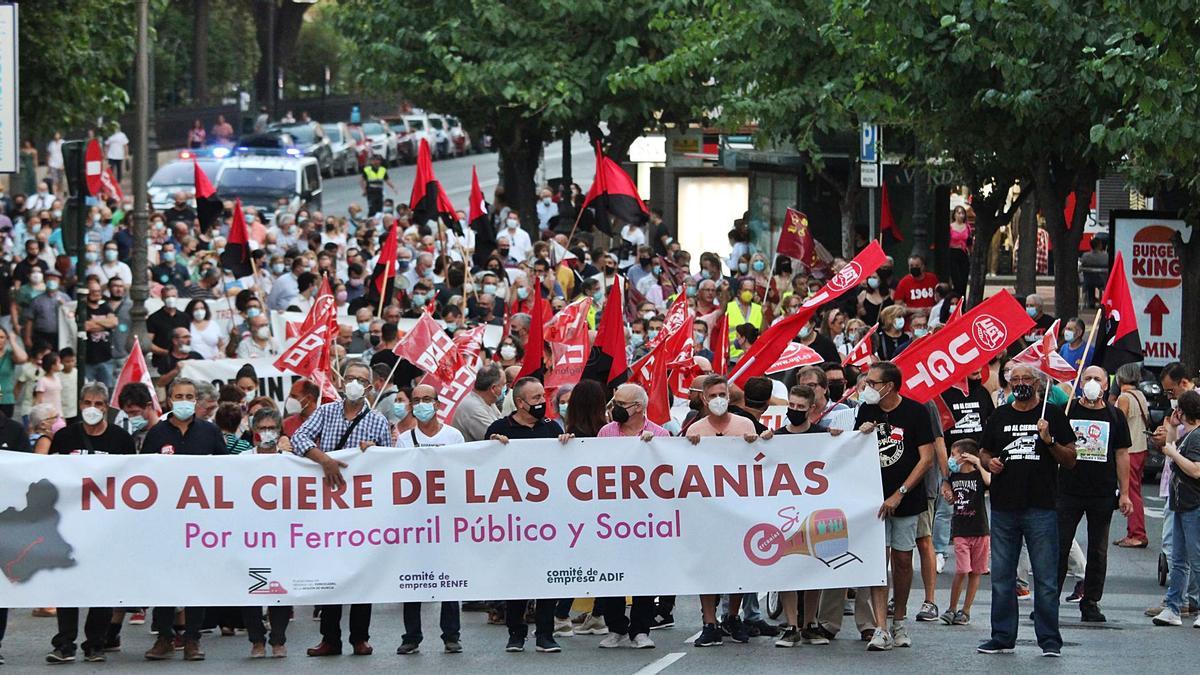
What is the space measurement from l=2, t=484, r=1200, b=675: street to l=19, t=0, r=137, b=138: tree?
13.3 metres

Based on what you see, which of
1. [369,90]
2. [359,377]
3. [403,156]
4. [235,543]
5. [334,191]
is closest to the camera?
[235,543]

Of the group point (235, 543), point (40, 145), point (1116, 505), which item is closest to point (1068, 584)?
point (1116, 505)

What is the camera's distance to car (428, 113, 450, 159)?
63.0 metres

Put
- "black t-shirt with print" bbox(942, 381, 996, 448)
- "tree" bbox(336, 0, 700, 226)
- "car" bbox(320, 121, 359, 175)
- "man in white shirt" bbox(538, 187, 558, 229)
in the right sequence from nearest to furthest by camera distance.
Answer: "black t-shirt with print" bbox(942, 381, 996, 448) < "tree" bbox(336, 0, 700, 226) < "man in white shirt" bbox(538, 187, 558, 229) < "car" bbox(320, 121, 359, 175)

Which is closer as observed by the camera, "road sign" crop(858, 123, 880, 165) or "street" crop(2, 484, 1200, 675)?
"street" crop(2, 484, 1200, 675)

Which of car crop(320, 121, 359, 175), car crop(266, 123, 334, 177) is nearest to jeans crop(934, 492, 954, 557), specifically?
car crop(266, 123, 334, 177)

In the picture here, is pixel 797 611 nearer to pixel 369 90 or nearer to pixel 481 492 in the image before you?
pixel 481 492

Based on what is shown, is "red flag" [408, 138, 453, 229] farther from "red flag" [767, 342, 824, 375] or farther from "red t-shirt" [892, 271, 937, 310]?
"red flag" [767, 342, 824, 375]

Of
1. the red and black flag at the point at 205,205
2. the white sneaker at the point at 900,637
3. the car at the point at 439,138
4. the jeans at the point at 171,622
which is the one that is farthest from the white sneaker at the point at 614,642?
the car at the point at 439,138

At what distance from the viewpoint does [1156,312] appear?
2181 cm

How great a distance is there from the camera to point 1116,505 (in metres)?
13.6

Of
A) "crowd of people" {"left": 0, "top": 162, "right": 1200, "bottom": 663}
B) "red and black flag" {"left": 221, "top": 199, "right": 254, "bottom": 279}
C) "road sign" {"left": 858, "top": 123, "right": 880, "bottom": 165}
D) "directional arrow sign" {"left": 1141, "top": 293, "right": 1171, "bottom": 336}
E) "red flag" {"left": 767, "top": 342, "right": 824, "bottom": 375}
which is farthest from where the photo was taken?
"road sign" {"left": 858, "top": 123, "right": 880, "bottom": 165}

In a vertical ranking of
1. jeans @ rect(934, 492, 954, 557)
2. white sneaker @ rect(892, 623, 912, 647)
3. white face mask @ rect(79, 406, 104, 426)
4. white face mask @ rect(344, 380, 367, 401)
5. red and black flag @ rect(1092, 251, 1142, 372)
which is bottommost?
white sneaker @ rect(892, 623, 912, 647)

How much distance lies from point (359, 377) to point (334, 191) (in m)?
40.9
